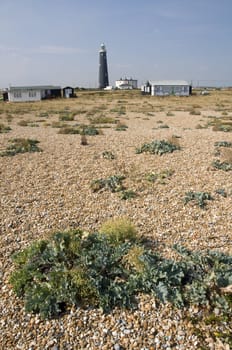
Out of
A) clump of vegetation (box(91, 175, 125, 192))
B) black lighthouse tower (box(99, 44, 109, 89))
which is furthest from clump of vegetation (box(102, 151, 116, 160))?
black lighthouse tower (box(99, 44, 109, 89))

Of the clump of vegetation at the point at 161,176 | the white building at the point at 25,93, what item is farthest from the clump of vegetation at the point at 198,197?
the white building at the point at 25,93

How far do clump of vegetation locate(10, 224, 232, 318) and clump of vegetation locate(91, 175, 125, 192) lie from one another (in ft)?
9.24

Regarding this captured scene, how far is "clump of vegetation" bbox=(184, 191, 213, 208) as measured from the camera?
644cm

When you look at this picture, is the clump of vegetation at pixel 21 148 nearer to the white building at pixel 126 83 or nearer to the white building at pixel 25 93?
the white building at pixel 25 93

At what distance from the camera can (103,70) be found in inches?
4038

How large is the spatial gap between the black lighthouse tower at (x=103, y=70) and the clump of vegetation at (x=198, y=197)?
103 m

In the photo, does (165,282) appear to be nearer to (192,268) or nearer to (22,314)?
(192,268)

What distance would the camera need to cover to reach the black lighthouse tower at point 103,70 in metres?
101

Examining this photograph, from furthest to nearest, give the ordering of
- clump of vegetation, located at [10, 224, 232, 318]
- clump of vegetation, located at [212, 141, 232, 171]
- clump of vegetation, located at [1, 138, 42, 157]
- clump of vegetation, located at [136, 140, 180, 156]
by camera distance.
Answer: clump of vegetation, located at [1, 138, 42, 157], clump of vegetation, located at [136, 140, 180, 156], clump of vegetation, located at [212, 141, 232, 171], clump of vegetation, located at [10, 224, 232, 318]

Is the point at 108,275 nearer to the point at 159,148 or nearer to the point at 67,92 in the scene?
the point at 159,148

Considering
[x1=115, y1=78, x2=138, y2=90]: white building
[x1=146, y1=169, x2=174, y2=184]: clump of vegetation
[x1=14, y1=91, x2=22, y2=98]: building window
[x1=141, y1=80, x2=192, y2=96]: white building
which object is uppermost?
[x1=115, y1=78, x2=138, y2=90]: white building

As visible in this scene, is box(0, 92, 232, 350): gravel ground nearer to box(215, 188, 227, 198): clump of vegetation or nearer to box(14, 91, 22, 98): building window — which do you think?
box(215, 188, 227, 198): clump of vegetation

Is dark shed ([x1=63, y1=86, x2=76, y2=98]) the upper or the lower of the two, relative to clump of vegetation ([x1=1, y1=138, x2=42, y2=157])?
upper

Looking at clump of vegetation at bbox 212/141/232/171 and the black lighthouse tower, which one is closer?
clump of vegetation at bbox 212/141/232/171
